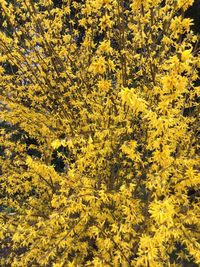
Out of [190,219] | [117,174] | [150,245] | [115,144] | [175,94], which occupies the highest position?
[175,94]

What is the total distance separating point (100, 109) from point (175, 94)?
1.59m

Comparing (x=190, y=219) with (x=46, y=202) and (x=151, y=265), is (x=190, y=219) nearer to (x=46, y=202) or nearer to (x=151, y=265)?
(x=151, y=265)

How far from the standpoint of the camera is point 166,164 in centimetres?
330

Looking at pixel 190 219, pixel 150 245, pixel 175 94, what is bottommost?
pixel 150 245

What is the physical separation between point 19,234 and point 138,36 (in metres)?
2.38

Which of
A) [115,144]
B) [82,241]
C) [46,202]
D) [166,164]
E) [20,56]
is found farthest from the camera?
[46,202]

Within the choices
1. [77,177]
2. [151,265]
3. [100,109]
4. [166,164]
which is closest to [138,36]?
[100,109]

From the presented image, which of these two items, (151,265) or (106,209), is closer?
(151,265)

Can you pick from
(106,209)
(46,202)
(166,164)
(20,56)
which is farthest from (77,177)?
(20,56)

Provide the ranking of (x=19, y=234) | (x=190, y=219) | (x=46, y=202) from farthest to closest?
(x=46, y=202), (x=19, y=234), (x=190, y=219)

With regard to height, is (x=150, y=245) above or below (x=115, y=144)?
below

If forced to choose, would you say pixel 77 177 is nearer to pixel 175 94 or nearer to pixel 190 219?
pixel 190 219

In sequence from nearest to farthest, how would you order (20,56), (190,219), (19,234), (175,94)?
(175,94) < (190,219) < (19,234) < (20,56)

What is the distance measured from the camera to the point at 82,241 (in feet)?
15.1
